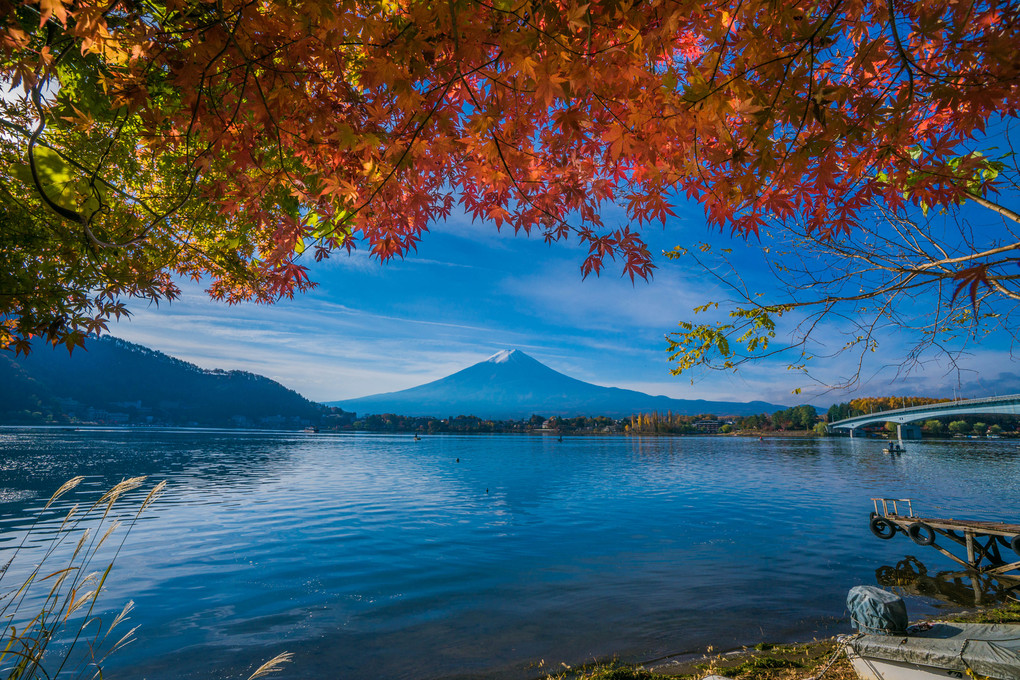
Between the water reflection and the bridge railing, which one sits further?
the bridge railing

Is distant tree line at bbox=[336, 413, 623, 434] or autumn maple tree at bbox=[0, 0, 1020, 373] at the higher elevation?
autumn maple tree at bbox=[0, 0, 1020, 373]

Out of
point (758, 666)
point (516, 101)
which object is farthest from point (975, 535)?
point (516, 101)

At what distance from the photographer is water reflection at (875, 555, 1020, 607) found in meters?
10.7

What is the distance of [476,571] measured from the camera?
13961 mm

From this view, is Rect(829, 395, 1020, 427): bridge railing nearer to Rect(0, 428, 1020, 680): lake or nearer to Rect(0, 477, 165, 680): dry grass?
Rect(0, 428, 1020, 680): lake

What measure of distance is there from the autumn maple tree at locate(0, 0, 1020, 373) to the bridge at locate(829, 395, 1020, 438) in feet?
206

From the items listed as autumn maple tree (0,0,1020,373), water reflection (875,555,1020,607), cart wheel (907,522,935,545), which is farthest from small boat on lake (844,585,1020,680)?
cart wheel (907,522,935,545)

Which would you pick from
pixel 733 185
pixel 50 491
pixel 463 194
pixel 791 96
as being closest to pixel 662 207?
pixel 733 185

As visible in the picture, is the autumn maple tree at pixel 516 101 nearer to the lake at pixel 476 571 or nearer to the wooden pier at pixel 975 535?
the lake at pixel 476 571

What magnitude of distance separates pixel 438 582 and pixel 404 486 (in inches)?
885

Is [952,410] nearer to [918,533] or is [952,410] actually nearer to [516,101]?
[918,533]

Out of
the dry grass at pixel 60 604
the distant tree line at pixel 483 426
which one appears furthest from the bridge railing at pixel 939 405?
the distant tree line at pixel 483 426

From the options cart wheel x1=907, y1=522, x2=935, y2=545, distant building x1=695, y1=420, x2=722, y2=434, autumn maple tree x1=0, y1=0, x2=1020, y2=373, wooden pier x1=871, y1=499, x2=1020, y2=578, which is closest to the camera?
autumn maple tree x1=0, y1=0, x2=1020, y2=373

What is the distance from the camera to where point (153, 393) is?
150 metres
